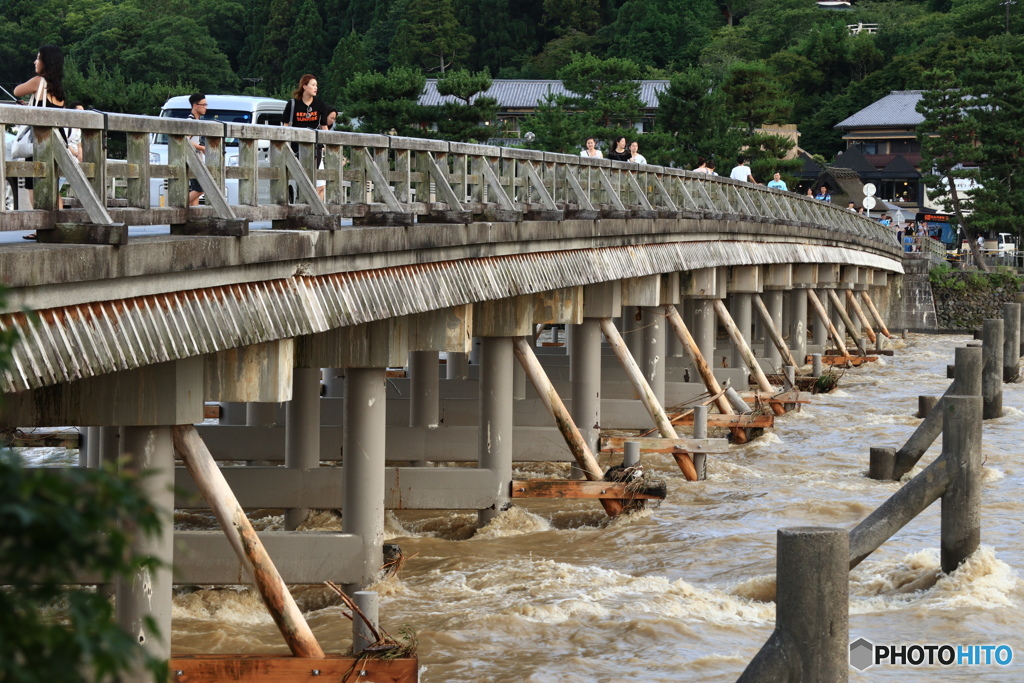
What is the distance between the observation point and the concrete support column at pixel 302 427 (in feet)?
40.5

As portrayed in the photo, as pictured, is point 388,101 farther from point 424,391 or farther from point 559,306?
point 559,306

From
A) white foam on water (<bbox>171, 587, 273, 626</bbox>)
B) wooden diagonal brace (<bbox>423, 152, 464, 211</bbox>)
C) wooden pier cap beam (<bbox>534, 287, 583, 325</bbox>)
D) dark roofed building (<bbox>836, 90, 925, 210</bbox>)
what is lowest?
white foam on water (<bbox>171, 587, 273, 626</bbox>)

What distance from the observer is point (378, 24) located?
9619 cm

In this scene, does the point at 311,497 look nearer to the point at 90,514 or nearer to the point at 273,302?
the point at 273,302

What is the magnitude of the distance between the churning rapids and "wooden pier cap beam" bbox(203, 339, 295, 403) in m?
2.29

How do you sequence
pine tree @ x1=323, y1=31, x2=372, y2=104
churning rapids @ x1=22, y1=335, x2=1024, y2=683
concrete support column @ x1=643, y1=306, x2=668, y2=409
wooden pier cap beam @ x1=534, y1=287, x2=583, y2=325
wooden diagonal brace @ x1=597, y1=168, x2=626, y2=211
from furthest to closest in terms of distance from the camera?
pine tree @ x1=323, y1=31, x2=372, y2=104
concrete support column @ x1=643, y1=306, x2=668, y2=409
wooden diagonal brace @ x1=597, y1=168, x2=626, y2=211
wooden pier cap beam @ x1=534, y1=287, x2=583, y2=325
churning rapids @ x1=22, y1=335, x2=1024, y2=683

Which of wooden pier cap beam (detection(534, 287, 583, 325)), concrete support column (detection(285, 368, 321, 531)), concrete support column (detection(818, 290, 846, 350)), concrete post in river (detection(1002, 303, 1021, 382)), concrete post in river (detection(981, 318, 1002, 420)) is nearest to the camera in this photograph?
concrete support column (detection(285, 368, 321, 531))

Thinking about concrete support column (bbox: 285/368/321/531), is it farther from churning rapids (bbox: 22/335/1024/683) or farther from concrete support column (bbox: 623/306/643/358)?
concrete support column (bbox: 623/306/643/358)

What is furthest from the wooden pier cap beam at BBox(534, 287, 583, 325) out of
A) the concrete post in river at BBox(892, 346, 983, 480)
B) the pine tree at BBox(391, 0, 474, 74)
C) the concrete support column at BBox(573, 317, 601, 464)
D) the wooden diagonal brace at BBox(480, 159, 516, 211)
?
the pine tree at BBox(391, 0, 474, 74)

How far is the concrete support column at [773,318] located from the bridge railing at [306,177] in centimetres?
1063

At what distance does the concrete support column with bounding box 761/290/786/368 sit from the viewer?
2762 cm

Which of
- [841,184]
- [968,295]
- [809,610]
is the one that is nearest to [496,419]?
[809,610]

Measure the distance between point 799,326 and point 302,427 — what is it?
20.3 m

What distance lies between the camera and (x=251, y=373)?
816 centimetres
